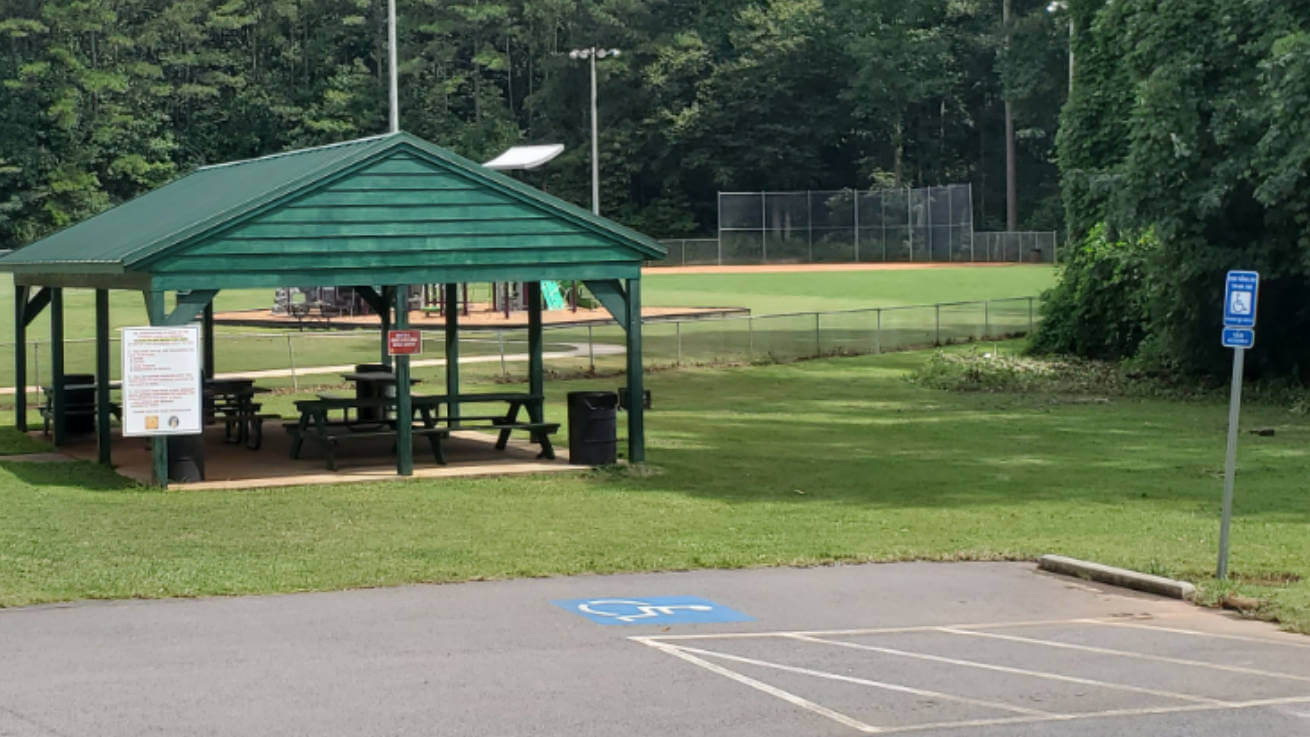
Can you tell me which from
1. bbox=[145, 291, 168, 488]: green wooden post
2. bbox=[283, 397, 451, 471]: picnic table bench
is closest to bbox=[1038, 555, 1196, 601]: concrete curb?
bbox=[283, 397, 451, 471]: picnic table bench

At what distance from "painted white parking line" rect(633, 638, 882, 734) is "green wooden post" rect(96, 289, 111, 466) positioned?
12.5 m

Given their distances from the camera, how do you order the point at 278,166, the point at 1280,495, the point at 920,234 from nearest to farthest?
the point at 1280,495, the point at 278,166, the point at 920,234

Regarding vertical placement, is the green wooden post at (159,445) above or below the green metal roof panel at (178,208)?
below

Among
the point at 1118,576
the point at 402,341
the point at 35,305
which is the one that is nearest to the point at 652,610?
the point at 1118,576

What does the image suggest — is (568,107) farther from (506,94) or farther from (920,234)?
(920,234)

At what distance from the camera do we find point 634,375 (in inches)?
869

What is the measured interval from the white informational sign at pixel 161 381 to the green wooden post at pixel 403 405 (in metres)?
2.45

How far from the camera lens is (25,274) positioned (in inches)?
968

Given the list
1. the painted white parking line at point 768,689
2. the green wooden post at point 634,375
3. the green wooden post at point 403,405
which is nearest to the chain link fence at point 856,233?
the green wooden post at point 634,375

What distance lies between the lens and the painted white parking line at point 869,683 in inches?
394

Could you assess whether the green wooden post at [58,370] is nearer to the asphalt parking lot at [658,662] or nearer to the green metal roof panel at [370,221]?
the green metal roof panel at [370,221]

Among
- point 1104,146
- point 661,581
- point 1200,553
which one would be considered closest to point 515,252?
point 661,581

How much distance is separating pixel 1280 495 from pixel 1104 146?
2161 centimetres

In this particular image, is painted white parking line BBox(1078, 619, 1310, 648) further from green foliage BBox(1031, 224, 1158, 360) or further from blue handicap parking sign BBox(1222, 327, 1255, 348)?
green foliage BBox(1031, 224, 1158, 360)
